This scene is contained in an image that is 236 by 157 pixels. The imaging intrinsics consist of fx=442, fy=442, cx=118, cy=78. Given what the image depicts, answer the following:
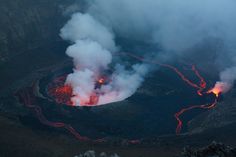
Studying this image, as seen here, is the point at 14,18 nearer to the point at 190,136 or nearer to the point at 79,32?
the point at 79,32

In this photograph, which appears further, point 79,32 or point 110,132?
point 79,32

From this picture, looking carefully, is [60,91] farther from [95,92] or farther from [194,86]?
[194,86]

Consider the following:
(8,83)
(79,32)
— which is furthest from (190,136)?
(79,32)

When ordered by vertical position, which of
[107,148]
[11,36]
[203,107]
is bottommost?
[107,148]

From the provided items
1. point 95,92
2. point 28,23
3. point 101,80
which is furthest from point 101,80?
point 28,23

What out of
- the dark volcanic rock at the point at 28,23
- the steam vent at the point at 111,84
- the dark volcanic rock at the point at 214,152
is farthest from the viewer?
the dark volcanic rock at the point at 28,23

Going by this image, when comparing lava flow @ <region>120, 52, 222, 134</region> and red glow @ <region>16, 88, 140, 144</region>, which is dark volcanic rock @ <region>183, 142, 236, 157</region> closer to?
red glow @ <region>16, 88, 140, 144</region>

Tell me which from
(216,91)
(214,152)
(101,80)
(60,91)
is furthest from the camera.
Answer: (101,80)

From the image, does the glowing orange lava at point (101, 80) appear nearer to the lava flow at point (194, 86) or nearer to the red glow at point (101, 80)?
the red glow at point (101, 80)

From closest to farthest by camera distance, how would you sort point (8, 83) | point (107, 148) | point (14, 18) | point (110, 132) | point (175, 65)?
point (107, 148), point (110, 132), point (8, 83), point (175, 65), point (14, 18)

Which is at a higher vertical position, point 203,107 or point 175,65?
point 175,65

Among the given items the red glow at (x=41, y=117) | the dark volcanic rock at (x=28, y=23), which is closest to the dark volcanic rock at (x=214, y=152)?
the red glow at (x=41, y=117)
